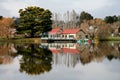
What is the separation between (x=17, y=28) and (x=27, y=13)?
4201mm

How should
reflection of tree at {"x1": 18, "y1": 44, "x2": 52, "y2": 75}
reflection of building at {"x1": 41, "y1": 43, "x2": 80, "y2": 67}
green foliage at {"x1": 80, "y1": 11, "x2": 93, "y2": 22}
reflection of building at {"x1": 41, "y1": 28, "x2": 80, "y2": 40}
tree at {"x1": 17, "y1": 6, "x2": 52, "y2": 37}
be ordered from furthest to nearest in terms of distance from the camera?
green foliage at {"x1": 80, "y1": 11, "x2": 93, "y2": 22} < reflection of building at {"x1": 41, "y1": 28, "x2": 80, "y2": 40} < tree at {"x1": 17, "y1": 6, "x2": 52, "y2": 37} < reflection of building at {"x1": 41, "y1": 43, "x2": 80, "y2": 67} < reflection of tree at {"x1": 18, "y1": 44, "x2": 52, "y2": 75}

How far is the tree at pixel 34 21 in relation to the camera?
7075 centimetres

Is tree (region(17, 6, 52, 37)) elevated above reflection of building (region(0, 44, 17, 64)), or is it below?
above

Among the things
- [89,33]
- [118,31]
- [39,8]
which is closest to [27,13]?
[39,8]

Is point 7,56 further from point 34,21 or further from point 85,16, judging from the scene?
point 85,16

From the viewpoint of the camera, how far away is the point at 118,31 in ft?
321

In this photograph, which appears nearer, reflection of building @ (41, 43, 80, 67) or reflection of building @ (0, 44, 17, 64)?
reflection of building @ (41, 43, 80, 67)

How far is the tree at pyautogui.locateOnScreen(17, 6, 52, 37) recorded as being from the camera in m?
70.8

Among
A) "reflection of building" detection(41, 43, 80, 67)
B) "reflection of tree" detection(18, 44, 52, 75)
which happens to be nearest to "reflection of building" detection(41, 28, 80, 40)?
"reflection of building" detection(41, 43, 80, 67)

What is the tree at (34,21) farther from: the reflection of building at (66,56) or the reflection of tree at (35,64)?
the reflection of tree at (35,64)

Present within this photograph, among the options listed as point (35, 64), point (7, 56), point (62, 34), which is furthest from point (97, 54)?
point (62, 34)

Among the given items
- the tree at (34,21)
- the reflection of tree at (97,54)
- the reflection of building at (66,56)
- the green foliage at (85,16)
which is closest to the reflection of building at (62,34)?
the tree at (34,21)

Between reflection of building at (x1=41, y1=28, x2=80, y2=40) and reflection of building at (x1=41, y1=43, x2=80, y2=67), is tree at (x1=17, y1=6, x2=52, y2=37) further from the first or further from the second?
reflection of building at (x1=41, y1=43, x2=80, y2=67)

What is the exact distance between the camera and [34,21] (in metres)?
71.5
